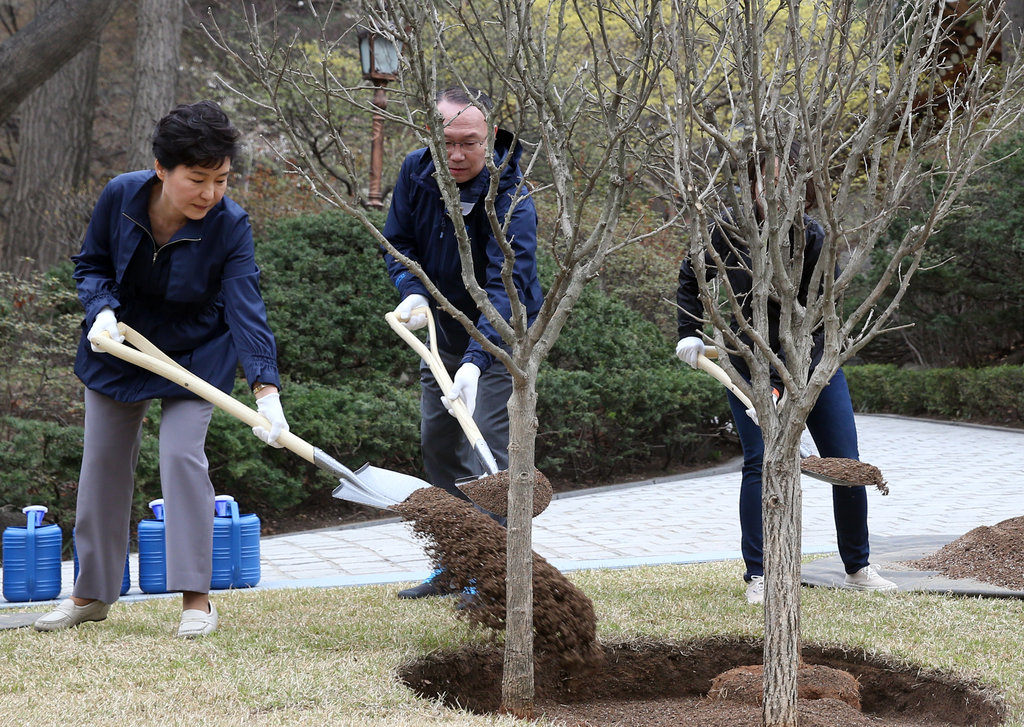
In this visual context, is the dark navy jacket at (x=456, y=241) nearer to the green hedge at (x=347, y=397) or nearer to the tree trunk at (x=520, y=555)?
the tree trunk at (x=520, y=555)

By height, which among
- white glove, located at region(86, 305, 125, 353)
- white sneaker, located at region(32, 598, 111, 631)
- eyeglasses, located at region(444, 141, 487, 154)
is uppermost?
eyeglasses, located at region(444, 141, 487, 154)

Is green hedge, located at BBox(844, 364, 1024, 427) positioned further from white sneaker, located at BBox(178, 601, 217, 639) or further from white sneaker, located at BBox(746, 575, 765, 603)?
white sneaker, located at BBox(178, 601, 217, 639)

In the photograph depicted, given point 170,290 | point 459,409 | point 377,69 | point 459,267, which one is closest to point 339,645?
point 459,409

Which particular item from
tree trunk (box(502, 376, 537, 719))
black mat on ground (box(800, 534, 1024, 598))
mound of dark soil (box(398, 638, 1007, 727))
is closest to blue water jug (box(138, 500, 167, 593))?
mound of dark soil (box(398, 638, 1007, 727))

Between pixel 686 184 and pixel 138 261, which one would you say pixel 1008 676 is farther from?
pixel 138 261

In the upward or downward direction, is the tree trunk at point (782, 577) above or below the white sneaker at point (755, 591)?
above

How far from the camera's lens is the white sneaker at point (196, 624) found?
11.6 ft

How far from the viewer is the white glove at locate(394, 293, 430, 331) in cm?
408

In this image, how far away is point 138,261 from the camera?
11.9 feet

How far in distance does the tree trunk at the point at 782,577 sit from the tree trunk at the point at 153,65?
11.3m

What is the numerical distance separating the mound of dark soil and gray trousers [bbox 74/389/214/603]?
3.08ft

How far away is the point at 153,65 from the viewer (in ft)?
41.4

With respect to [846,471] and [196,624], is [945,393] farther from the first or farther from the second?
[196,624]

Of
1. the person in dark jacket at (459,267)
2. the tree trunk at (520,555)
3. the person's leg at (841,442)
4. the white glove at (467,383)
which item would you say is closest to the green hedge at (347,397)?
the person in dark jacket at (459,267)
